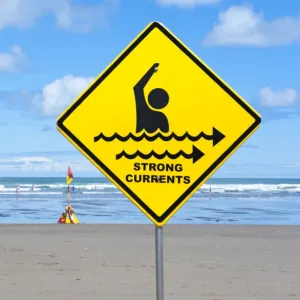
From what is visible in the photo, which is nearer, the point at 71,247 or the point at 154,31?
→ the point at 154,31

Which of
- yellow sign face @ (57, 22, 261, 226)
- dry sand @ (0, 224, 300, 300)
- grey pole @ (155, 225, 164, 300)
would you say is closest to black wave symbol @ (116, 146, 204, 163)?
yellow sign face @ (57, 22, 261, 226)

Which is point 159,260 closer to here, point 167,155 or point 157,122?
point 167,155

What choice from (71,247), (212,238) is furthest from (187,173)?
(212,238)

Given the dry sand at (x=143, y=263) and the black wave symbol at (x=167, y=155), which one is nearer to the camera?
the black wave symbol at (x=167, y=155)

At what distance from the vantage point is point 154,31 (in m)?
3.50

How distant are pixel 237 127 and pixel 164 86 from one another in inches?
16.2

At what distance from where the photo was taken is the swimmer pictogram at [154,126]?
346cm

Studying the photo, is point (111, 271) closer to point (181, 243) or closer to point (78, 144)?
point (181, 243)

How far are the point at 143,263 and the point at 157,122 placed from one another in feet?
30.9

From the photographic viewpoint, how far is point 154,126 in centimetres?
346

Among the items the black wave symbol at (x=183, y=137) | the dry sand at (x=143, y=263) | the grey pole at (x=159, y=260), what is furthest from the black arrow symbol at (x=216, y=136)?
the dry sand at (x=143, y=263)

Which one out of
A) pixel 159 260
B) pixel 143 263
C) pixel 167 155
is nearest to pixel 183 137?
pixel 167 155

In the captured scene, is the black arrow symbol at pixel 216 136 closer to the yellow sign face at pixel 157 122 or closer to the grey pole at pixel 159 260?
the yellow sign face at pixel 157 122

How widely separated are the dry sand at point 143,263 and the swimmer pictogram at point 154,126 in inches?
239
